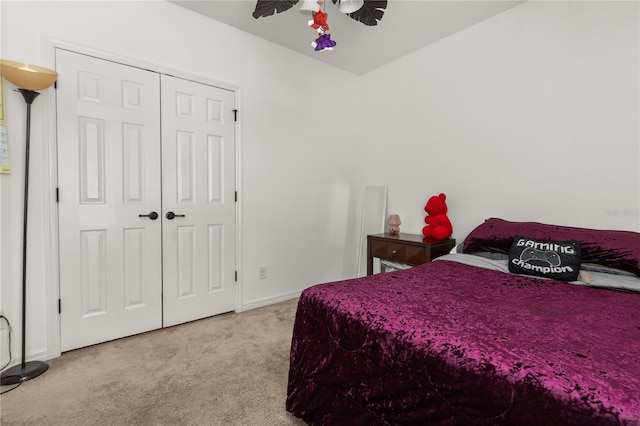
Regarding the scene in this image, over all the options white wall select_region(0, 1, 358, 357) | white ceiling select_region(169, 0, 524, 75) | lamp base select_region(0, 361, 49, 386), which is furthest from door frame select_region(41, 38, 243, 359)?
white ceiling select_region(169, 0, 524, 75)

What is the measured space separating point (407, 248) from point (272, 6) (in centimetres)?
224

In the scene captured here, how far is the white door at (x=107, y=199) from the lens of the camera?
2105 millimetres

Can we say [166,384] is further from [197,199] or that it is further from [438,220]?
[438,220]

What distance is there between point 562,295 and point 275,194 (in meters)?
2.40

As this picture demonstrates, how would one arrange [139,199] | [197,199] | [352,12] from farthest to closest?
[197,199] → [139,199] → [352,12]

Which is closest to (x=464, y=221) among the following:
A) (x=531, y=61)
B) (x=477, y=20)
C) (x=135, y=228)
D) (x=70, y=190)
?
(x=531, y=61)

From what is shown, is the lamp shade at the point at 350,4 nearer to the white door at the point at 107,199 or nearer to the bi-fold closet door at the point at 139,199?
the bi-fold closet door at the point at 139,199

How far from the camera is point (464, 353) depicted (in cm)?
91

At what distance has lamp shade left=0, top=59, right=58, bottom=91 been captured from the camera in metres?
1.72

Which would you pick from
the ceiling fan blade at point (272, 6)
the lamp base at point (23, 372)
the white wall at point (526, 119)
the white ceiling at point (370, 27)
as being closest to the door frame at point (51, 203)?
the lamp base at point (23, 372)

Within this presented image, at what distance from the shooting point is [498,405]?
31.5 inches

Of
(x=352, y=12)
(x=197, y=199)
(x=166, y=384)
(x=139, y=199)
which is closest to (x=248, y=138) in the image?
(x=197, y=199)

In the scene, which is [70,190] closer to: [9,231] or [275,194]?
[9,231]

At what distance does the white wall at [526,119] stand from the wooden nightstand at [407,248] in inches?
11.8
